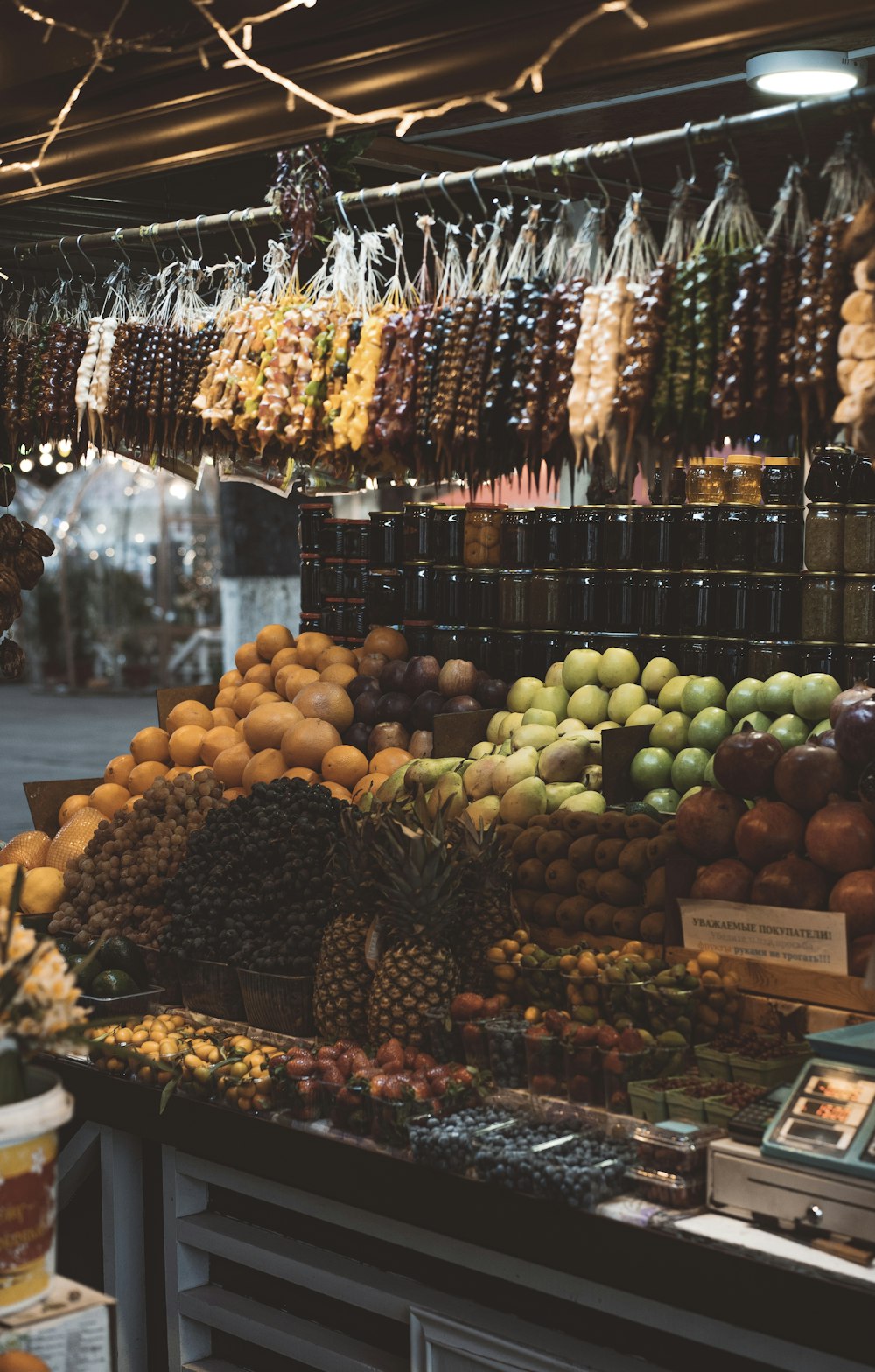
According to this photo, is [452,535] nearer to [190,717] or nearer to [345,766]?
[345,766]

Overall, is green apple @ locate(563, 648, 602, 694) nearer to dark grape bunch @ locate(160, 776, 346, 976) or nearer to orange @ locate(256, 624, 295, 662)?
dark grape bunch @ locate(160, 776, 346, 976)

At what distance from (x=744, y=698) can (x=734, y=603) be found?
12.0 inches

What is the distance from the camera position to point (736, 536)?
4215 millimetres

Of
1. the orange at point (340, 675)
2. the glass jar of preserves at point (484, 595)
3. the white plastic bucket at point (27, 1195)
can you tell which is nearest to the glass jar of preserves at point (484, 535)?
the glass jar of preserves at point (484, 595)

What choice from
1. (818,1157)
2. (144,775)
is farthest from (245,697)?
(818,1157)

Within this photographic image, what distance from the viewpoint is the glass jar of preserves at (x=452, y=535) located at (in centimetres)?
496

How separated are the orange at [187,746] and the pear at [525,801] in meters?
1.35

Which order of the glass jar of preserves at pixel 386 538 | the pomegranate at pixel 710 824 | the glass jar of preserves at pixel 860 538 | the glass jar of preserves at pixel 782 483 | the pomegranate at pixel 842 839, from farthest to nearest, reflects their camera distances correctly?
1. the glass jar of preserves at pixel 386 538
2. the glass jar of preserves at pixel 782 483
3. the glass jar of preserves at pixel 860 538
4. the pomegranate at pixel 710 824
5. the pomegranate at pixel 842 839

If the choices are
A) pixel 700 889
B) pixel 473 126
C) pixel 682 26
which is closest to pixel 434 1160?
pixel 700 889

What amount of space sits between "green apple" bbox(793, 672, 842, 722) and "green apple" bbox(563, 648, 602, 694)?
30.7 inches

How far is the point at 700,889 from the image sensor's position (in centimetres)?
342

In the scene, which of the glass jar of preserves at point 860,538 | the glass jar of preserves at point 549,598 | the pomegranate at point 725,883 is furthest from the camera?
the glass jar of preserves at point 549,598

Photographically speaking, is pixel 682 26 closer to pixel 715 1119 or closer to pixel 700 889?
pixel 700 889

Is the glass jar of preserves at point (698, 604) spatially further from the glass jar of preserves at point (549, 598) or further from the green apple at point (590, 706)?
the glass jar of preserves at point (549, 598)
